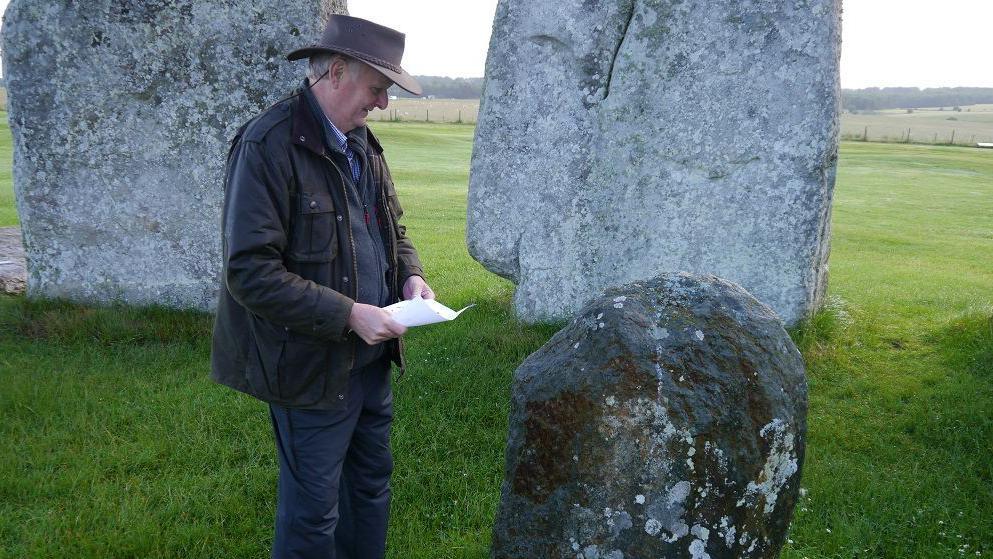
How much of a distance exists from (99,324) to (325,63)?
4.87 meters

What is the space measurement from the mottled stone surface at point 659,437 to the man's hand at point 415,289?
0.89m

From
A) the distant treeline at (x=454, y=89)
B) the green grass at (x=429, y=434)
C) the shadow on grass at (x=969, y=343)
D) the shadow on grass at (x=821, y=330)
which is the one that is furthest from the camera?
the distant treeline at (x=454, y=89)

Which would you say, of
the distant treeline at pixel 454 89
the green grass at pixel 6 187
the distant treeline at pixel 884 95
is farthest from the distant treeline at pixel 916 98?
the green grass at pixel 6 187

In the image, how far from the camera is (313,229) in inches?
131

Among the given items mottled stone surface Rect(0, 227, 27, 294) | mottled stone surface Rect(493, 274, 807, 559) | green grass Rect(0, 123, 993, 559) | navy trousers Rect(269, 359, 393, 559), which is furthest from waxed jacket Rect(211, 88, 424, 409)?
mottled stone surface Rect(0, 227, 27, 294)

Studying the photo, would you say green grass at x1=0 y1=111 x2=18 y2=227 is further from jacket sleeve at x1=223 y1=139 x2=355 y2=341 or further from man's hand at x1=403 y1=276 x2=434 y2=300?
jacket sleeve at x1=223 y1=139 x2=355 y2=341

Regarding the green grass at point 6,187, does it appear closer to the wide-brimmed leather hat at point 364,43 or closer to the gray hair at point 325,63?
the gray hair at point 325,63

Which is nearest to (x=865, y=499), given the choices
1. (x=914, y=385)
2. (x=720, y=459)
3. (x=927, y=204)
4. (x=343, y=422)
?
(x=914, y=385)

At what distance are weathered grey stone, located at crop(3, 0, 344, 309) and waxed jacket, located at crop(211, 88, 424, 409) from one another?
430 cm

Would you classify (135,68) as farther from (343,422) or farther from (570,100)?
(343,422)

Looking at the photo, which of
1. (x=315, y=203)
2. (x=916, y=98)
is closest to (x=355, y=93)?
(x=315, y=203)

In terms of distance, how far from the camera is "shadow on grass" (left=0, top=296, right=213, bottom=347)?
278 inches

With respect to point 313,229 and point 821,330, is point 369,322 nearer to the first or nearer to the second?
point 313,229

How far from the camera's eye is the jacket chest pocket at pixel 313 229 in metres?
3.29
